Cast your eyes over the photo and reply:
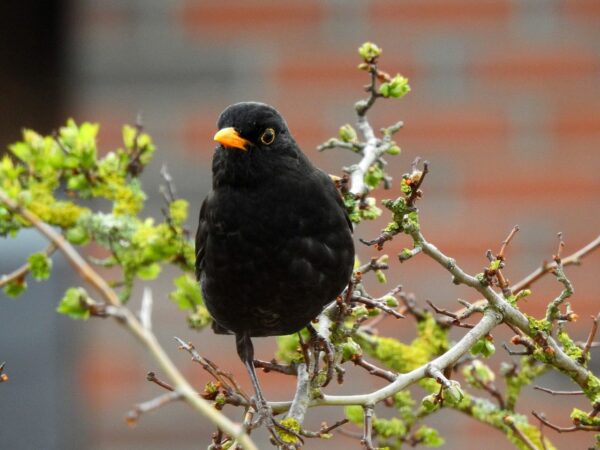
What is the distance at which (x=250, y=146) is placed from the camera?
2.34 meters

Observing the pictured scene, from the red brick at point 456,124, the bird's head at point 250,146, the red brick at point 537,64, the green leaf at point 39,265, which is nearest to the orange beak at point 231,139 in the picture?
→ the bird's head at point 250,146

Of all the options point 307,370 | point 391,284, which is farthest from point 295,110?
point 307,370

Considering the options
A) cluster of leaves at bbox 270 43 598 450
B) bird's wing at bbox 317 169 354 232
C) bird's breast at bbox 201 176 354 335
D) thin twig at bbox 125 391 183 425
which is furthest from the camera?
bird's wing at bbox 317 169 354 232

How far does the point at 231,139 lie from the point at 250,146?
0.06m

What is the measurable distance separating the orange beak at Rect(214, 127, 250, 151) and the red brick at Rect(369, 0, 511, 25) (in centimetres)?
218

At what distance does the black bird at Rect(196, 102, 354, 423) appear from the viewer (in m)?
2.23

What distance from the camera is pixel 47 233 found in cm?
111

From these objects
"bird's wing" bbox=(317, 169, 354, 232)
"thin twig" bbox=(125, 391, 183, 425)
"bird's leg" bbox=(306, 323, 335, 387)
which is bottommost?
"bird's leg" bbox=(306, 323, 335, 387)

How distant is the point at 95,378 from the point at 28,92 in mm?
1721

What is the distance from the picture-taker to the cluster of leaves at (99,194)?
224 centimetres

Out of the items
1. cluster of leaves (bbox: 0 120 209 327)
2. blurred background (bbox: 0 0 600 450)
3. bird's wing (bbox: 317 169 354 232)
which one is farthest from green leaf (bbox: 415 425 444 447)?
blurred background (bbox: 0 0 600 450)

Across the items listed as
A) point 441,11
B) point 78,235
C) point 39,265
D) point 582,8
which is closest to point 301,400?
point 39,265

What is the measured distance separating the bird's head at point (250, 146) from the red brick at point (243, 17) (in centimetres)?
211

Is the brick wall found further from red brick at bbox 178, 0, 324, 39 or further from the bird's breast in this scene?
the bird's breast
